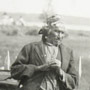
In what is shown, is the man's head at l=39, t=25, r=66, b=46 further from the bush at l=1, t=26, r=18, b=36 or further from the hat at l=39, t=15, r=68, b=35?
the bush at l=1, t=26, r=18, b=36

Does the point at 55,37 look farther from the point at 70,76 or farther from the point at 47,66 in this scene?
the point at 70,76

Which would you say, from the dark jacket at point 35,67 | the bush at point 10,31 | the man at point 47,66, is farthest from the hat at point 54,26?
the bush at point 10,31

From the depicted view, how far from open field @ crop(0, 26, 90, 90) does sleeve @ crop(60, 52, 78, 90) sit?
741 millimetres

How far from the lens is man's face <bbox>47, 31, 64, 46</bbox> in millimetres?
3670

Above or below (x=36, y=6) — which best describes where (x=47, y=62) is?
below

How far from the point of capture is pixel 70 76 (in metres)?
3.62

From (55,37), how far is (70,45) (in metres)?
0.88

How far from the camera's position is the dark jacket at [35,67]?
3598 mm

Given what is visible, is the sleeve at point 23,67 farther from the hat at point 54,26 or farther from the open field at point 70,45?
the open field at point 70,45

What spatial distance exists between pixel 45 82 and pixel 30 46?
425mm

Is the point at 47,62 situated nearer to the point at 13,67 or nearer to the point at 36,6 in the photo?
the point at 13,67

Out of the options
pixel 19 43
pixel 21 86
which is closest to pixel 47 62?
pixel 21 86

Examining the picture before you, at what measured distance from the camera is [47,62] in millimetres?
3619

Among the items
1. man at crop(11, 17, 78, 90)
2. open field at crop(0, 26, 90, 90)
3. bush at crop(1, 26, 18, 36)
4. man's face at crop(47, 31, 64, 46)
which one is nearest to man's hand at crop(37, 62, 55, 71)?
man at crop(11, 17, 78, 90)
